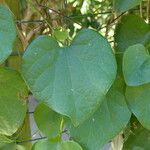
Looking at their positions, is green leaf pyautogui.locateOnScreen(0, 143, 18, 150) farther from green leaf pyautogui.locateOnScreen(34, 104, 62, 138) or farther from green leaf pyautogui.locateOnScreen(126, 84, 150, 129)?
green leaf pyautogui.locateOnScreen(126, 84, 150, 129)

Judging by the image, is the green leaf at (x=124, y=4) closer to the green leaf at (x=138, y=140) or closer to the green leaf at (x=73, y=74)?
the green leaf at (x=73, y=74)

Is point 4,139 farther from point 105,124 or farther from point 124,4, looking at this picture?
point 124,4

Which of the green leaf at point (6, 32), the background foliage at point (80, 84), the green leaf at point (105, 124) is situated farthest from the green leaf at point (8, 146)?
the green leaf at point (6, 32)

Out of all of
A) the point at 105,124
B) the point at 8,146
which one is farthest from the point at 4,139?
the point at 105,124

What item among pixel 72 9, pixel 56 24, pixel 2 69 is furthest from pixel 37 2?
pixel 72 9

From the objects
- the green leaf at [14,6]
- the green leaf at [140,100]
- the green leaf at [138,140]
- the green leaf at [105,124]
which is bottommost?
the green leaf at [138,140]
